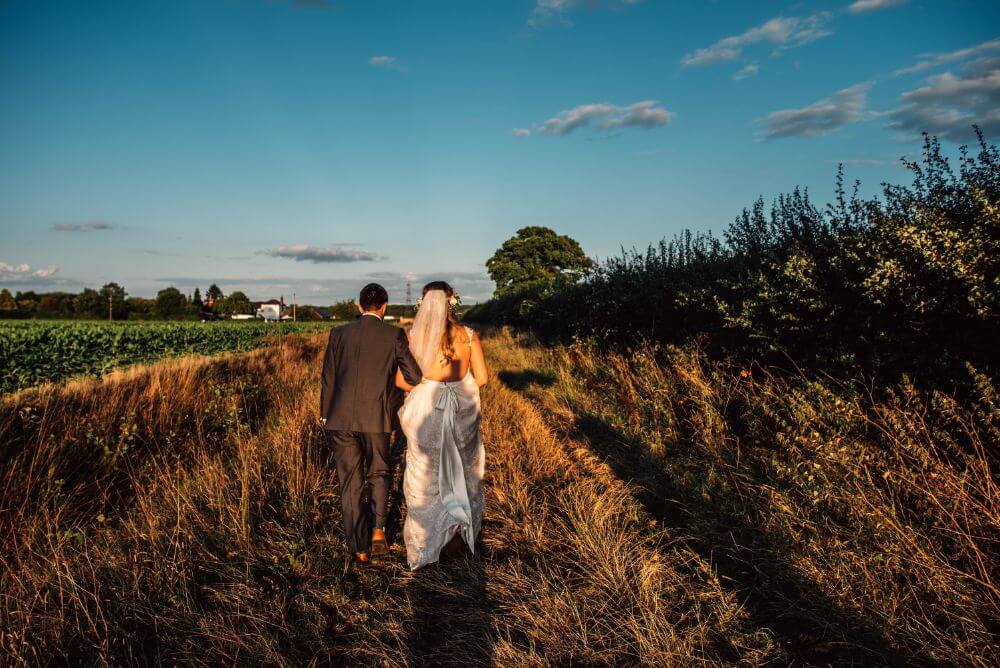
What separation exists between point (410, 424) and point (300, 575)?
4.85 ft

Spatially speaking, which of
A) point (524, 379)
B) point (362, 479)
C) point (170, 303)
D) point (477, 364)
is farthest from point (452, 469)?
point (170, 303)

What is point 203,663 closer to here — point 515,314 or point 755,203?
point 755,203

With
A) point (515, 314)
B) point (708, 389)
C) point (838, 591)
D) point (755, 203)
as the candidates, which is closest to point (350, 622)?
point (838, 591)

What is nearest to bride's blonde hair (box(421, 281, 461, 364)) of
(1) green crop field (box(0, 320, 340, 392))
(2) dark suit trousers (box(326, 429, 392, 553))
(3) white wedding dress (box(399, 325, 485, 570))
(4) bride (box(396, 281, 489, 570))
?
(4) bride (box(396, 281, 489, 570))

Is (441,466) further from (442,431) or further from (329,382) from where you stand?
(329,382)

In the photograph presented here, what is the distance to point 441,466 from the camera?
15.0ft

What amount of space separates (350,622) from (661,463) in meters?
4.03

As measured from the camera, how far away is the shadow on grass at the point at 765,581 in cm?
285

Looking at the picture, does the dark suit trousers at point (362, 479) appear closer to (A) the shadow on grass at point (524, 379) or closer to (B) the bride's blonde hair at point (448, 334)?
(B) the bride's blonde hair at point (448, 334)

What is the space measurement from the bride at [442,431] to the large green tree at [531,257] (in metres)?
58.5

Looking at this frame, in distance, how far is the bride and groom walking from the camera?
4332 mm

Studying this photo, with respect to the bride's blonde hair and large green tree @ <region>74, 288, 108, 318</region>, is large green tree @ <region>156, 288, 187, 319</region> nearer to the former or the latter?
large green tree @ <region>74, 288, 108, 318</region>

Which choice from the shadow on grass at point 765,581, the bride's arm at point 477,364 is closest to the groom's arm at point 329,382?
the bride's arm at point 477,364

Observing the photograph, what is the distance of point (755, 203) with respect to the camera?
804cm
